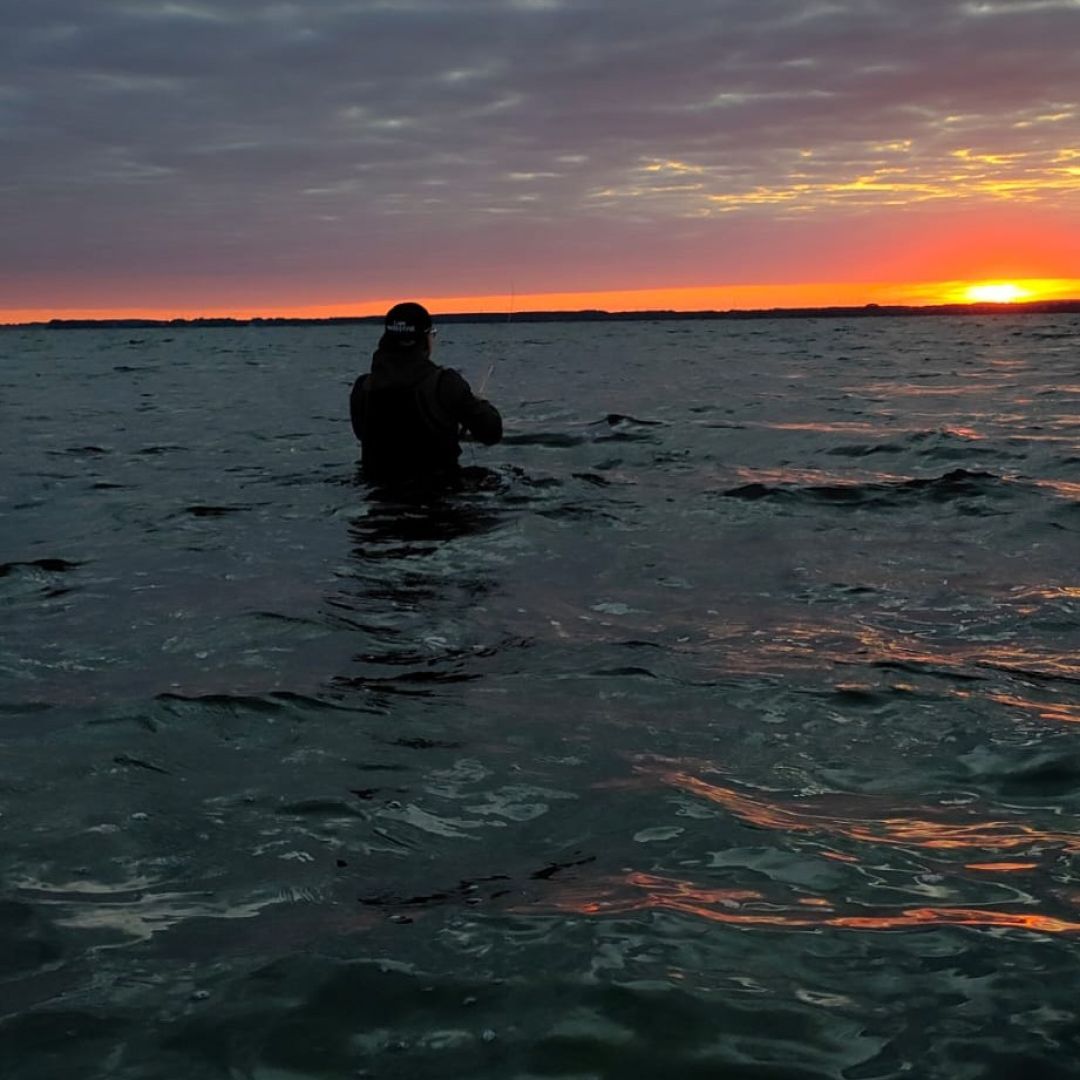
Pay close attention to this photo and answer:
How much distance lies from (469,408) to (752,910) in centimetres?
839

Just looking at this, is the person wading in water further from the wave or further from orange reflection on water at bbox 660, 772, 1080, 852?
orange reflection on water at bbox 660, 772, 1080, 852

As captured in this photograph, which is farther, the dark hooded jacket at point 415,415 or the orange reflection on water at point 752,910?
the dark hooded jacket at point 415,415

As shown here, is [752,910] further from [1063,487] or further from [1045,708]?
[1063,487]

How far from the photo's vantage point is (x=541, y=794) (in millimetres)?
4512

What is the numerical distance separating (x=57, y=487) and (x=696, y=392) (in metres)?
20.1

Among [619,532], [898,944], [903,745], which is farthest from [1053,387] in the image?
[898,944]

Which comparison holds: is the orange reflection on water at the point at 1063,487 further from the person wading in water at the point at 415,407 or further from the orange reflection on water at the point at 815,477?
the person wading in water at the point at 415,407

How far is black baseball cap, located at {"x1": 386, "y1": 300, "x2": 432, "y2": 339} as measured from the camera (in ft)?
36.8

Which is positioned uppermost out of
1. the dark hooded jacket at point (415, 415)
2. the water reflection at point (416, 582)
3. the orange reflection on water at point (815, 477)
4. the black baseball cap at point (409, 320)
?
the black baseball cap at point (409, 320)

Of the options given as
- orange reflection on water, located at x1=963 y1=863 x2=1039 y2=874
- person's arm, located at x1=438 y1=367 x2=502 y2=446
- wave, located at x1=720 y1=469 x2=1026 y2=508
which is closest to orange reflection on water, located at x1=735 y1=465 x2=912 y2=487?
wave, located at x1=720 y1=469 x2=1026 y2=508

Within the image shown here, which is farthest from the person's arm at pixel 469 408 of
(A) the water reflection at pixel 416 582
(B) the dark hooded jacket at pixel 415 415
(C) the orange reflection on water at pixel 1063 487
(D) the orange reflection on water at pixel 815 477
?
(C) the orange reflection on water at pixel 1063 487

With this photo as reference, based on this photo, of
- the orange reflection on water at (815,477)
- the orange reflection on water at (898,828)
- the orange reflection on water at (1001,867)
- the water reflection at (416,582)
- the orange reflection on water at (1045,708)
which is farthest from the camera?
the orange reflection on water at (815,477)

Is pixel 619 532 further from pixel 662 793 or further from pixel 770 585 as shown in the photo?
pixel 662 793

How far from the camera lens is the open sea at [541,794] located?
9.32 ft
